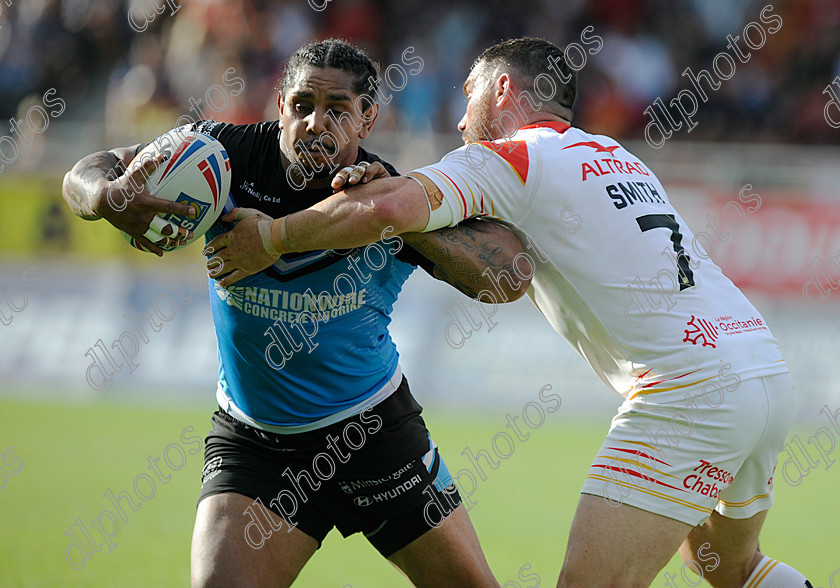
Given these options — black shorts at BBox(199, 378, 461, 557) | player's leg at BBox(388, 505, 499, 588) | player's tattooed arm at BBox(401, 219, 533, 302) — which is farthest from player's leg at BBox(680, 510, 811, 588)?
player's tattooed arm at BBox(401, 219, 533, 302)

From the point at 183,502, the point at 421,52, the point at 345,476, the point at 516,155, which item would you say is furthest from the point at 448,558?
the point at 421,52

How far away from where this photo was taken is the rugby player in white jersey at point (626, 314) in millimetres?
3570

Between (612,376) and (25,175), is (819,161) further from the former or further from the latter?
(25,175)

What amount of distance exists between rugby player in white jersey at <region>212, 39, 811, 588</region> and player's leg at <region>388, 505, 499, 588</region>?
0.68 metres

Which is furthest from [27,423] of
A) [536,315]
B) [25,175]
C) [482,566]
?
[482,566]

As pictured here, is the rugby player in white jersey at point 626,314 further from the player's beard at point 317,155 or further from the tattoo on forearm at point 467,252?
the player's beard at point 317,155

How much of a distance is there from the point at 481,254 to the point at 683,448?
1086 mm

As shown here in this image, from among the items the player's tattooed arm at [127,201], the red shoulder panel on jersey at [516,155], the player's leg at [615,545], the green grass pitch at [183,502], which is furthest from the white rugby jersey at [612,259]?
the green grass pitch at [183,502]

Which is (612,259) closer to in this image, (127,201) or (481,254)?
(481,254)

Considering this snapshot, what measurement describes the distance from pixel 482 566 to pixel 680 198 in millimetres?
8270

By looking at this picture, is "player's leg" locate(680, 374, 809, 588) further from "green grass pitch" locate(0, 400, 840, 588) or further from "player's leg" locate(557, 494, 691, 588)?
"green grass pitch" locate(0, 400, 840, 588)

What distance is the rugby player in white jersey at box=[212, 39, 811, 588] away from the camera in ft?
11.7

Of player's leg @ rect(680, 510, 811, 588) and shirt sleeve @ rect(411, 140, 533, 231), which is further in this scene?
player's leg @ rect(680, 510, 811, 588)

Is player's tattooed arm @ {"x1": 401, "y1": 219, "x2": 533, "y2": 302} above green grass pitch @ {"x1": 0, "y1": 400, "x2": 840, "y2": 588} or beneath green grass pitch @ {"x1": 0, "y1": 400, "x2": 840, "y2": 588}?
above
